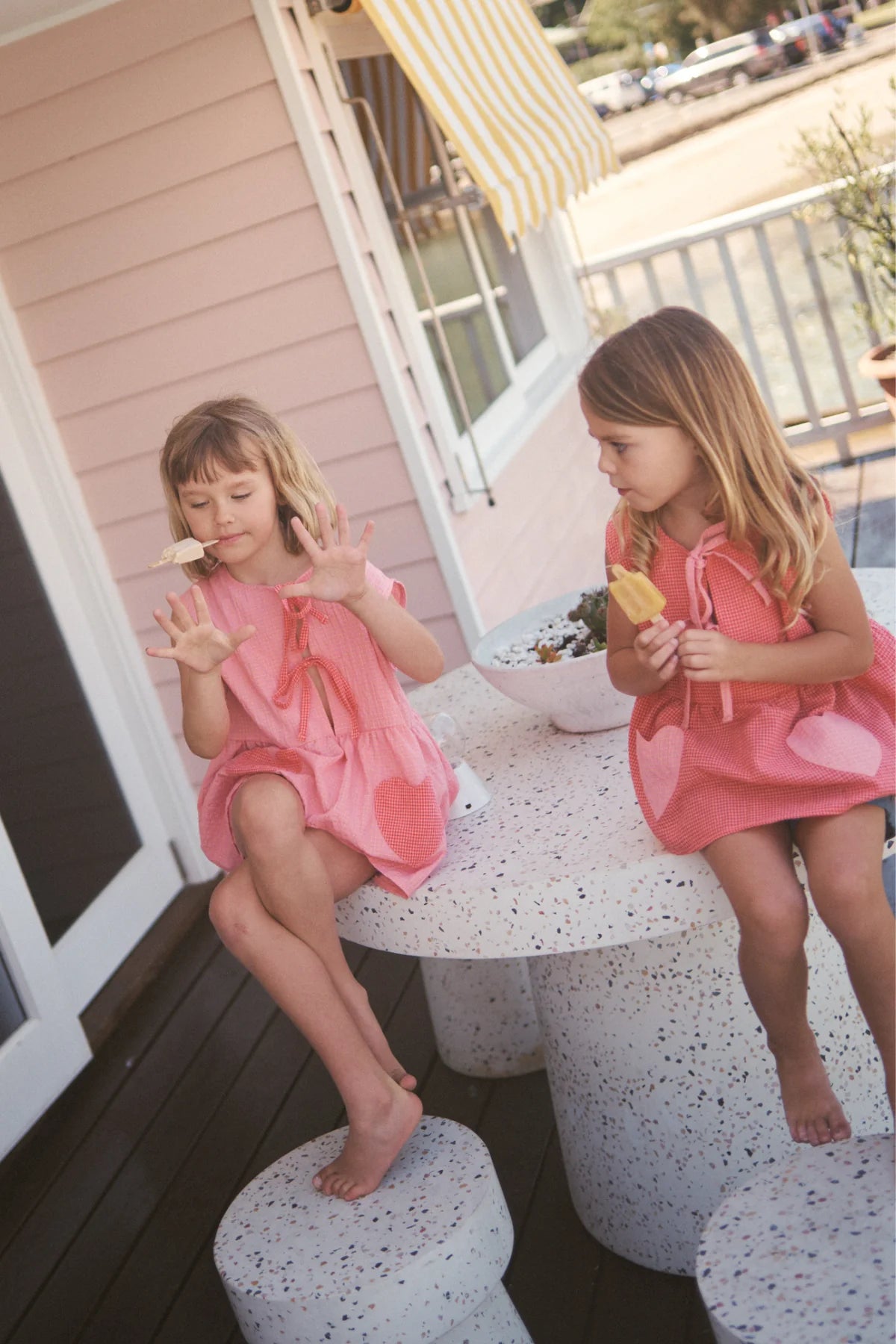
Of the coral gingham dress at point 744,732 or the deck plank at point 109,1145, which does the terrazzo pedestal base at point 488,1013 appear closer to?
the deck plank at point 109,1145

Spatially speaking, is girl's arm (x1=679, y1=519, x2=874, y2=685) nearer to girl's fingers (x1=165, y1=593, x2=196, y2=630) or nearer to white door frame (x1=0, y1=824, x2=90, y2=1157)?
girl's fingers (x1=165, y1=593, x2=196, y2=630)

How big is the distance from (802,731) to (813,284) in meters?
4.77

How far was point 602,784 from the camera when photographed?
2.02m

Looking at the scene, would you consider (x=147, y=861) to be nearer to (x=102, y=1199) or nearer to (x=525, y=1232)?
(x=102, y=1199)

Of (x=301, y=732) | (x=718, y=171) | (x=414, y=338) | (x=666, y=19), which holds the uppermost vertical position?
(x=666, y=19)

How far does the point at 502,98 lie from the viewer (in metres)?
3.51

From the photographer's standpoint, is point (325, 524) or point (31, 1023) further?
point (31, 1023)

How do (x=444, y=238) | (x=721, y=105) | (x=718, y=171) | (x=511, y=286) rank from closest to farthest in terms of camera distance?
(x=444, y=238), (x=511, y=286), (x=718, y=171), (x=721, y=105)

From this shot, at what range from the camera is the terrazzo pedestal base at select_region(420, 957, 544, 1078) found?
100 inches

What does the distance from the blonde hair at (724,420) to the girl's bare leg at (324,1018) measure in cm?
83

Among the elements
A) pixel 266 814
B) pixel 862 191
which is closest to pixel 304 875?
pixel 266 814

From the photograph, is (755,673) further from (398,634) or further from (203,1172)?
(203,1172)

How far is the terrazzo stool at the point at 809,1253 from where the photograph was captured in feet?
4.05

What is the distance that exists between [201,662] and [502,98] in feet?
7.37
